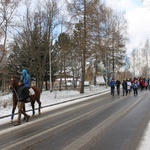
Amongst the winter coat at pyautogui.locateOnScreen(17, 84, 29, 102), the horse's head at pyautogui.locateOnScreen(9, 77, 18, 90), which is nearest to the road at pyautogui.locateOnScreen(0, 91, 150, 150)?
the winter coat at pyautogui.locateOnScreen(17, 84, 29, 102)

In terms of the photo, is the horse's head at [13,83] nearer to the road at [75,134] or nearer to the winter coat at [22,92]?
the winter coat at [22,92]

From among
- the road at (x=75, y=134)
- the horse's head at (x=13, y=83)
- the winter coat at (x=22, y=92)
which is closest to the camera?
the road at (x=75, y=134)

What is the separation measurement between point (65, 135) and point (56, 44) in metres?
35.8

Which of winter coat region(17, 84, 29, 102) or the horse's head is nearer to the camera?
winter coat region(17, 84, 29, 102)

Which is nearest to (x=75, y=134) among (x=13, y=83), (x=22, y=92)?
(x=22, y=92)

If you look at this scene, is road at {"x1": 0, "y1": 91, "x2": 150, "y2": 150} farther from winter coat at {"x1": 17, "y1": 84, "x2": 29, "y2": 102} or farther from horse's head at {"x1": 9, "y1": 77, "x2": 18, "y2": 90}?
horse's head at {"x1": 9, "y1": 77, "x2": 18, "y2": 90}

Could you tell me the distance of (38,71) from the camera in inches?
1470

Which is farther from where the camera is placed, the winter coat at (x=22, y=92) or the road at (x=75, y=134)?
the winter coat at (x=22, y=92)

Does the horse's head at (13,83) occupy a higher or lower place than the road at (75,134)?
higher

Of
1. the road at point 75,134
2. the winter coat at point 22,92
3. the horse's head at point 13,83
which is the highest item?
the horse's head at point 13,83

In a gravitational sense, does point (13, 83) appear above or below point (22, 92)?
above

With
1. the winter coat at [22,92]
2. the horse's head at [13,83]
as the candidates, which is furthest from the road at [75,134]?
the horse's head at [13,83]

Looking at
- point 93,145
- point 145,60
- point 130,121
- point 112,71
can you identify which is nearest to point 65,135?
point 93,145

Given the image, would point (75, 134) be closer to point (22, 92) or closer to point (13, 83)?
point (22, 92)
